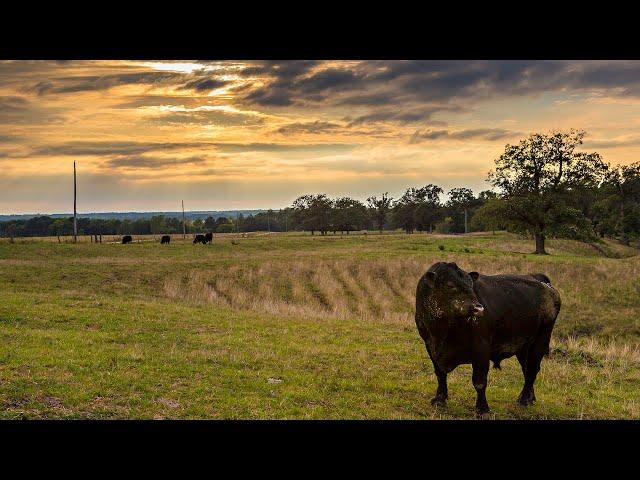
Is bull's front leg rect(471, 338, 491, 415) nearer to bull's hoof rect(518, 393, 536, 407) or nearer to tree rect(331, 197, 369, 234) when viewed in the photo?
bull's hoof rect(518, 393, 536, 407)

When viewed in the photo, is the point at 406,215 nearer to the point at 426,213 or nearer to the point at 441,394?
the point at 426,213

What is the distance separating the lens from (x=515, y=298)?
9.41 meters

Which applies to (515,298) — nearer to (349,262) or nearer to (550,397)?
(550,397)

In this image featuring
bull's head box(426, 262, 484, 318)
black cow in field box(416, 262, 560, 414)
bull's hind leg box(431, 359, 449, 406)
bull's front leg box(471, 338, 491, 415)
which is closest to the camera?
bull's head box(426, 262, 484, 318)

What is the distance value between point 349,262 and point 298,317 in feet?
59.6

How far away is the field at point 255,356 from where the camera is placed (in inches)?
371

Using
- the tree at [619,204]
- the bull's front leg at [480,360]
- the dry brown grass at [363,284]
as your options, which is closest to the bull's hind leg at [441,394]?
the bull's front leg at [480,360]

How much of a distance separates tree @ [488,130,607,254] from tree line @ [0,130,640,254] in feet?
0.27

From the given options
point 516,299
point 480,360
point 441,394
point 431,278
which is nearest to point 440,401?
point 441,394

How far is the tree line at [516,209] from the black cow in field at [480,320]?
4077 cm

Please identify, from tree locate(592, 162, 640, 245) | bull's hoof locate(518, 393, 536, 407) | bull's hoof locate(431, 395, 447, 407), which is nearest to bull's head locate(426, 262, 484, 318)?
bull's hoof locate(431, 395, 447, 407)

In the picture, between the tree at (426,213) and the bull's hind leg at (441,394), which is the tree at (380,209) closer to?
the tree at (426,213)

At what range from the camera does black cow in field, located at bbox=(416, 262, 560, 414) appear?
8422 millimetres

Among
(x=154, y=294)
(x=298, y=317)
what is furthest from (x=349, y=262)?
(x=298, y=317)
